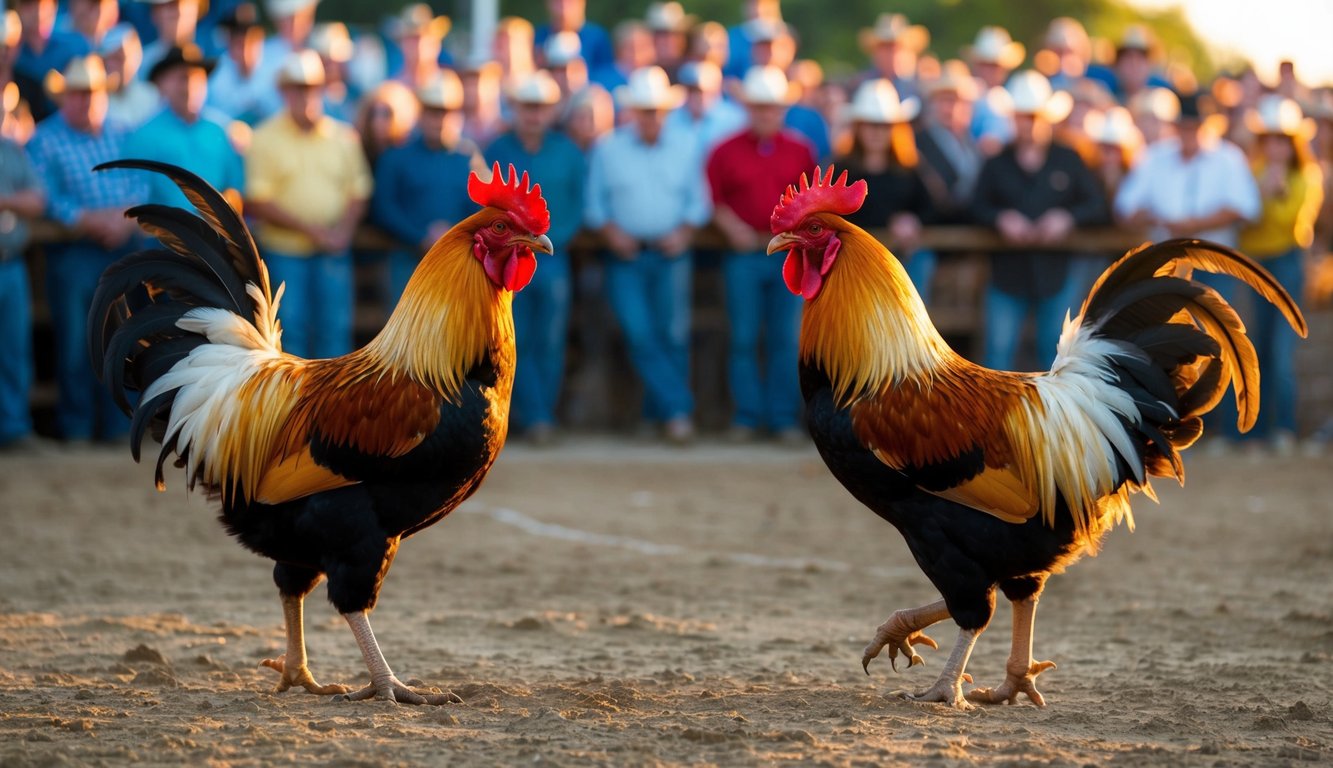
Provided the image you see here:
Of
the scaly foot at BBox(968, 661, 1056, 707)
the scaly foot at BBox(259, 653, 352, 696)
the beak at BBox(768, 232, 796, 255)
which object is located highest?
the beak at BBox(768, 232, 796, 255)

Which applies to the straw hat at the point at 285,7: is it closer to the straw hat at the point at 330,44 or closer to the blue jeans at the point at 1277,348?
the straw hat at the point at 330,44

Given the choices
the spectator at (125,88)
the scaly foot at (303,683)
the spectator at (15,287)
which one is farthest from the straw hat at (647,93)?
the scaly foot at (303,683)

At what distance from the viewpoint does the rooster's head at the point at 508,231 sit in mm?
6062

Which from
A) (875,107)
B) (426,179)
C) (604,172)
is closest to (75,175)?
(426,179)

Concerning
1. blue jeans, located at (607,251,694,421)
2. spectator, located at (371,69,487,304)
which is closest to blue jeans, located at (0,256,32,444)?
spectator, located at (371,69,487,304)

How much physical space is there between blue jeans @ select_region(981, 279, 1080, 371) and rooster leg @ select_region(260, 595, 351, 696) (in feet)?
28.3

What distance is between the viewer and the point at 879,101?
1336 centimetres

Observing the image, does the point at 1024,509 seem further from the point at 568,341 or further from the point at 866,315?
the point at 568,341

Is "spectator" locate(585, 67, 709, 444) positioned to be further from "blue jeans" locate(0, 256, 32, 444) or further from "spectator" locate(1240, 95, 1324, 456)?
"spectator" locate(1240, 95, 1324, 456)

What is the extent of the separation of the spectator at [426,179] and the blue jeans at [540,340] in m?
0.87

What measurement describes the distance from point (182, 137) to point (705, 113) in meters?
4.42

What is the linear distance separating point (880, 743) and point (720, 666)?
151cm

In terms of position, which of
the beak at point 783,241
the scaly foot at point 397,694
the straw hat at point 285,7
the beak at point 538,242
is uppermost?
the straw hat at point 285,7

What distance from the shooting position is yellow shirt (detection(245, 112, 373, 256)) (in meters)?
12.6
